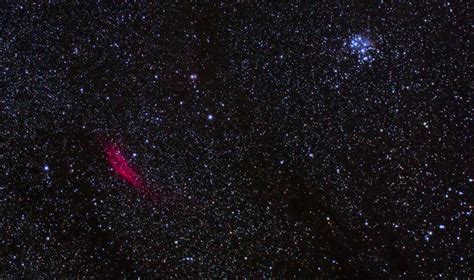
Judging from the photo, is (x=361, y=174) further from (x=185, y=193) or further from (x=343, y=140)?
(x=185, y=193)

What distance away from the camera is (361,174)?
539 mm

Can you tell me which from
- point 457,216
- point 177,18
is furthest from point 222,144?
point 457,216

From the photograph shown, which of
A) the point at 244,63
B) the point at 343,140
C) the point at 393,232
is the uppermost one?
the point at 244,63

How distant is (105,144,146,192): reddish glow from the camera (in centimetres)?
55

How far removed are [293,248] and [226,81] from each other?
0.24 m

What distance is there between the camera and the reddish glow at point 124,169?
550mm

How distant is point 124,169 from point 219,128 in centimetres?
14

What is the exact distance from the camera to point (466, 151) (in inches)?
20.7

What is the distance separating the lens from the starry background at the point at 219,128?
0.54 m

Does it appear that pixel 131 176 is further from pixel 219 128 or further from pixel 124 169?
pixel 219 128

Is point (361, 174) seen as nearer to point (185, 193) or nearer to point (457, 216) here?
point (457, 216)

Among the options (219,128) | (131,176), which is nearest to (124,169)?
(131,176)

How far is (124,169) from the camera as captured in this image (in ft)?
1.81

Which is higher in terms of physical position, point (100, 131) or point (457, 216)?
point (100, 131)
